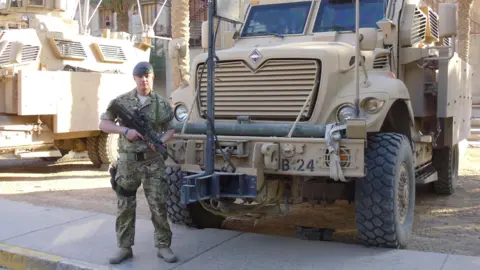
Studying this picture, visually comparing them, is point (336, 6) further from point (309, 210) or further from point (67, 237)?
point (67, 237)

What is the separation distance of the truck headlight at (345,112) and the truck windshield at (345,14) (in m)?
1.40

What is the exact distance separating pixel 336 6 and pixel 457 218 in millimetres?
2905

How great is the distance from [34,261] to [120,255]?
2.83 ft

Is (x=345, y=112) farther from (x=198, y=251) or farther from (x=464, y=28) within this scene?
(x=464, y=28)

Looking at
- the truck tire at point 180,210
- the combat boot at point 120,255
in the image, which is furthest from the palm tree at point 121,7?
the combat boot at point 120,255

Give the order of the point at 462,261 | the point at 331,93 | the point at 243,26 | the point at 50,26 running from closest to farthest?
the point at 462,261 → the point at 331,93 → the point at 243,26 → the point at 50,26

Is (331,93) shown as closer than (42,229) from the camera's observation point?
Yes

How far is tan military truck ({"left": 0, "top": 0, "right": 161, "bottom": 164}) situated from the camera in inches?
389

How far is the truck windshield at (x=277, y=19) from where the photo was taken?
22.0ft

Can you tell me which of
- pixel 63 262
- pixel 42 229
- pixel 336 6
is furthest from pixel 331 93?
pixel 42 229

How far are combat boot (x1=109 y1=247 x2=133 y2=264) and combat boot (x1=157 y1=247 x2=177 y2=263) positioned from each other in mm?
269

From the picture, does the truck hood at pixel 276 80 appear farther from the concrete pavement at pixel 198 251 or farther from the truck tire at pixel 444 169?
the truck tire at pixel 444 169

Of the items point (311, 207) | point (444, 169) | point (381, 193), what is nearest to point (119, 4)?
point (311, 207)

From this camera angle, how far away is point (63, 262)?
5.05m
